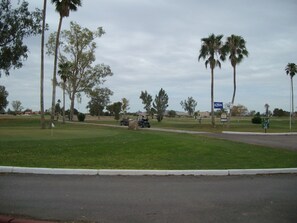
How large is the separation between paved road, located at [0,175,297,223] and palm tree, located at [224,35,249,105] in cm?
4275

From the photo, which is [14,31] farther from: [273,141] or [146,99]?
[146,99]

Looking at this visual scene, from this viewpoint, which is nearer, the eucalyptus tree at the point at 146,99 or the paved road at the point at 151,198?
the paved road at the point at 151,198

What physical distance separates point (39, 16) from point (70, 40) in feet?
91.5

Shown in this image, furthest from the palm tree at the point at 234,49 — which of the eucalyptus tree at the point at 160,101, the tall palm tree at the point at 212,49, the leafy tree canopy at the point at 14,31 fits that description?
the eucalyptus tree at the point at 160,101

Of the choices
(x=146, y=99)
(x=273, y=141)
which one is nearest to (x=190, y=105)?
(x=146, y=99)

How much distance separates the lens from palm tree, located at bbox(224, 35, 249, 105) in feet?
171

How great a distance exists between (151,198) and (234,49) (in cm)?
4668

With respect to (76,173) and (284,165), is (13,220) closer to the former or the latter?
(76,173)

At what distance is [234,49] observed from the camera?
52156mm

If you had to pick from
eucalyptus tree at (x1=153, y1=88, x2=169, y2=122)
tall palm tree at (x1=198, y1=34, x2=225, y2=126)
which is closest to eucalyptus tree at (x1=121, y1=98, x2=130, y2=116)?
eucalyptus tree at (x1=153, y1=88, x2=169, y2=122)

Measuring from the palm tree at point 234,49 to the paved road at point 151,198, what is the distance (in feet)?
140

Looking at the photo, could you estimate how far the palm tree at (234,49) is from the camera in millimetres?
52125

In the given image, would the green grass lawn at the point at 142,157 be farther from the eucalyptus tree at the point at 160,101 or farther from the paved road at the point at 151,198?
the eucalyptus tree at the point at 160,101

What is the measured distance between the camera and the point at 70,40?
6981 cm
